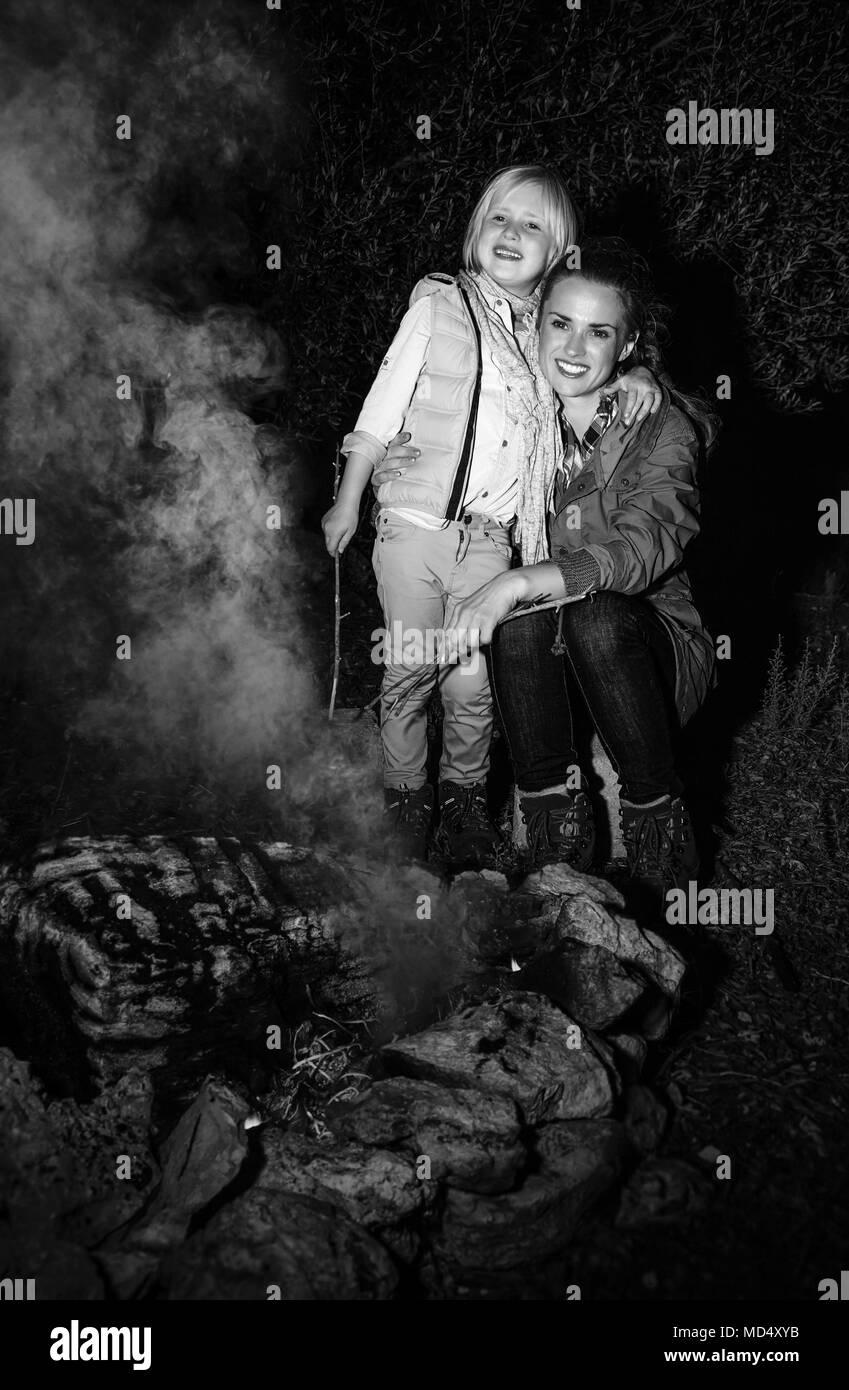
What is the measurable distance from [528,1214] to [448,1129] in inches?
10.5

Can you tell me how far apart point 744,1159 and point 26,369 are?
421 cm

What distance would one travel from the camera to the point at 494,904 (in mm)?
3246

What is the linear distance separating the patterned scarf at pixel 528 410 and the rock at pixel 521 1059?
5.73 ft

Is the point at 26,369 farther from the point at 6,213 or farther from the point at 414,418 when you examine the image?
the point at 414,418

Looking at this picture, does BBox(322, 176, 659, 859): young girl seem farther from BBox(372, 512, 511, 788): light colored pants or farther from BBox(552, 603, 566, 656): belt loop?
BBox(552, 603, 566, 656): belt loop

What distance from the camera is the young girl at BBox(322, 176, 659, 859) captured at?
3568 mm

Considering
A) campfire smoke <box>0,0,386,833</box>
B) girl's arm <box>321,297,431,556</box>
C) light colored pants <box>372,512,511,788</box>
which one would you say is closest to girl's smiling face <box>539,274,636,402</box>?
girl's arm <box>321,297,431,556</box>

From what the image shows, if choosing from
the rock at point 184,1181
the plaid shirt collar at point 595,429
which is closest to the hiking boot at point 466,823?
the plaid shirt collar at point 595,429

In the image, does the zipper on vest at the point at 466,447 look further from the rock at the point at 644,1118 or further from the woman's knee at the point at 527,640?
the rock at the point at 644,1118

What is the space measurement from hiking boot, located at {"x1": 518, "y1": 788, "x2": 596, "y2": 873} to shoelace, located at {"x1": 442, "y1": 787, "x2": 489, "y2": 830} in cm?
26

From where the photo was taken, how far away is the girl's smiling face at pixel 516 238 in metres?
3.57

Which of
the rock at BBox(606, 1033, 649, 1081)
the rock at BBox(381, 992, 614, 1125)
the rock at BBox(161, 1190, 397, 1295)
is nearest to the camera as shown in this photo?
the rock at BBox(161, 1190, 397, 1295)
